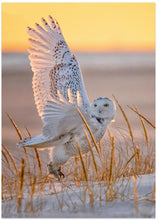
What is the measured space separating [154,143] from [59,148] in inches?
38.9

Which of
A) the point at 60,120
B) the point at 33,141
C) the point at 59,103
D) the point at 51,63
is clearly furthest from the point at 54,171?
the point at 51,63

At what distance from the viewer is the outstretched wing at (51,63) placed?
5953 mm

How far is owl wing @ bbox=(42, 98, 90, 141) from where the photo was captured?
4.61 meters

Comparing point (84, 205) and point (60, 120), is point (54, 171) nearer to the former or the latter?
point (60, 120)

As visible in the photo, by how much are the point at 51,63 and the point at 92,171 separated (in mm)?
1543

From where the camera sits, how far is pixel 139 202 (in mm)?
4293

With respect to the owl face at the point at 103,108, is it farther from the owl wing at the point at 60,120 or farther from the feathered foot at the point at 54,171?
the feathered foot at the point at 54,171

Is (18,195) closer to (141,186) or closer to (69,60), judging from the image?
(141,186)

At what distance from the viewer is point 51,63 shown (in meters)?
6.12

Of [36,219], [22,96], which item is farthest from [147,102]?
[36,219]

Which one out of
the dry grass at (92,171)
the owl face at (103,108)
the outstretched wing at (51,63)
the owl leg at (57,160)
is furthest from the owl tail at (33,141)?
the outstretched wing at (51,63)

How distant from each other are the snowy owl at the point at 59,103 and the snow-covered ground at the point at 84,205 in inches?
21.0

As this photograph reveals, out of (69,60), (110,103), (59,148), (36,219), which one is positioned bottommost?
(36,219)

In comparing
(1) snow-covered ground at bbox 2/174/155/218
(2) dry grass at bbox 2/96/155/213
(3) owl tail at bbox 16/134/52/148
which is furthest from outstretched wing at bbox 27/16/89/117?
(1) snow-covered ground at bbox 2/174/155/218
